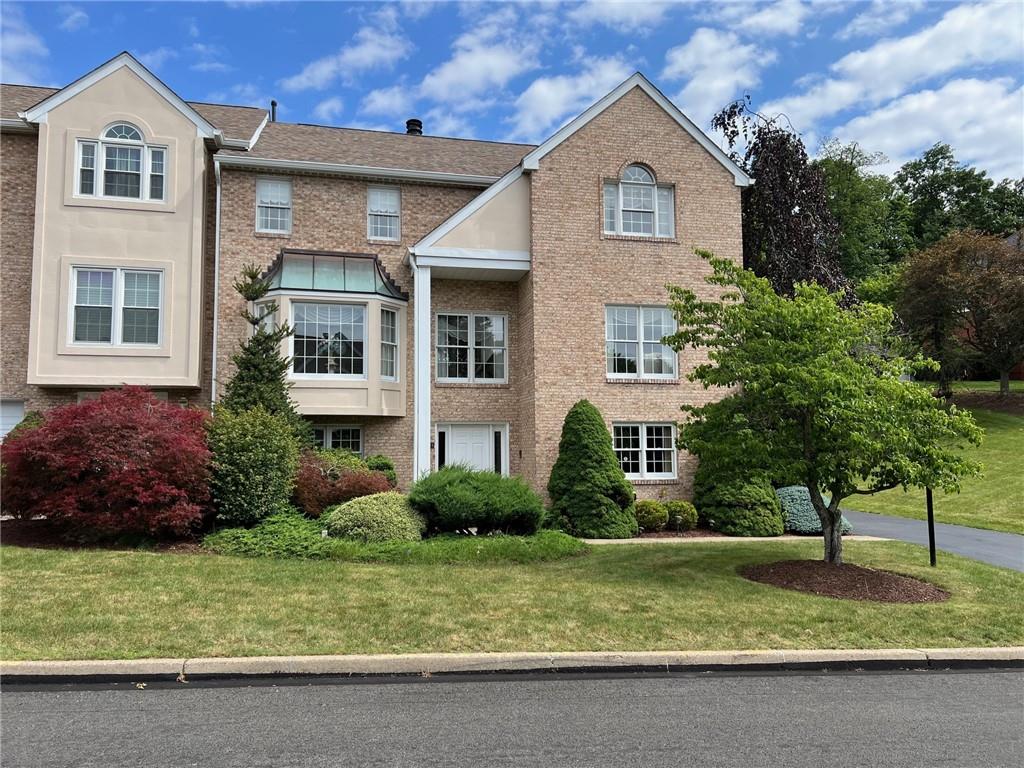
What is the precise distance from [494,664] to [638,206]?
44.6 feet

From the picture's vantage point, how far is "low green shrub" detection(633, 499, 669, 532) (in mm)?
15609

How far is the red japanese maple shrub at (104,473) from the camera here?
11.2m

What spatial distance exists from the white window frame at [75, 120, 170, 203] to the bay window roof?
3.30 metres

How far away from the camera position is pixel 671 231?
58.5 feet

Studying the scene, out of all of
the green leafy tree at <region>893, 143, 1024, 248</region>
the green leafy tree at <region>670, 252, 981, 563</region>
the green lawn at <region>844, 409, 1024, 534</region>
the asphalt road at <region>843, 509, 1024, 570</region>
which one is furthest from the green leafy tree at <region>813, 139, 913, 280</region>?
the green leafy tree at <region>670, 252, 981, 563</region>

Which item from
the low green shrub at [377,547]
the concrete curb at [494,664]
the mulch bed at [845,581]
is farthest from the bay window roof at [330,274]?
the concrete curb at [494,664]

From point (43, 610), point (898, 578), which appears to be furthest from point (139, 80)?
point (898, 578)

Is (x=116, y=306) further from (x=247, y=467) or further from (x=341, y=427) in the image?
(x=247, y=467)

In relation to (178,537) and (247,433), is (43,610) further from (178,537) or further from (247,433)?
(247,433)

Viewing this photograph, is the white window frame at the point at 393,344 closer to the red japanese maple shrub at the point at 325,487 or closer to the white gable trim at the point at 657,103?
the red japanese maple shrub at the point at 325,487

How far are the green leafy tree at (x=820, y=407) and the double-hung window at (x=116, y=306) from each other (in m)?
12.5

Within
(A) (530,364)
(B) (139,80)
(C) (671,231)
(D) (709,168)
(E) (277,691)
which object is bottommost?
(E) (277,691)

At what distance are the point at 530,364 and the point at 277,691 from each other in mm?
11914

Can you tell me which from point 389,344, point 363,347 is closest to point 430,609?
point 363,347
